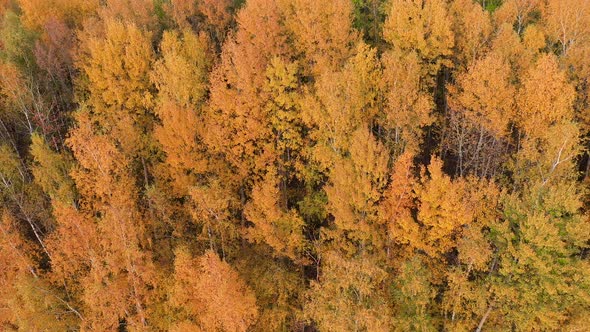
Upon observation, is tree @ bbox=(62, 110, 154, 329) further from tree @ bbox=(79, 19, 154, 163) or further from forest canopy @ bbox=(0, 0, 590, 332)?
tree @ bbox=(79, 19, 154, 163)

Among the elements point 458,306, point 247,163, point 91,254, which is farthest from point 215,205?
point 458,306

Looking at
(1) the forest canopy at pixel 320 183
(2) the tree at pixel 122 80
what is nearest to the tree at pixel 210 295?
(1) the forest canopy at pixel 320 183

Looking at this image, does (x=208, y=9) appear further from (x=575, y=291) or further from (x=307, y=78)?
(x=575, y=291)

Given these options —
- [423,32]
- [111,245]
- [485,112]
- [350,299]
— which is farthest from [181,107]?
[485,112]

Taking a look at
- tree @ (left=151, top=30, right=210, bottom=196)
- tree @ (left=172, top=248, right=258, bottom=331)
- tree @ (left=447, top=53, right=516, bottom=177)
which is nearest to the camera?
tree @ (left=172, top=248, right=258, bottom=331)

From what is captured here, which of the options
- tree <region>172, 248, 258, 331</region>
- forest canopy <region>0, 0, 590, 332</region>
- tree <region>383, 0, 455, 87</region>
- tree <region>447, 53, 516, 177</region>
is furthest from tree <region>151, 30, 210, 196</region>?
tree <region>447, 53, 516, 177</region>

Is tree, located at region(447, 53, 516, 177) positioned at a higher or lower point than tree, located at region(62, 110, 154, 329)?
higher

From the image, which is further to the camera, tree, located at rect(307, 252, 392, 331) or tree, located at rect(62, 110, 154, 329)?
tree, located at rect(62, 110, 154, 329)

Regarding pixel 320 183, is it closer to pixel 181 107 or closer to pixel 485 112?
pixel 181 107

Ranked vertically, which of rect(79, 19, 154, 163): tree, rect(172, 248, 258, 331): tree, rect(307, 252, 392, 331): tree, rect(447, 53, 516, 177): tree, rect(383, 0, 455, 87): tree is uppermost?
rect(383, 0, 455, 87): tree
